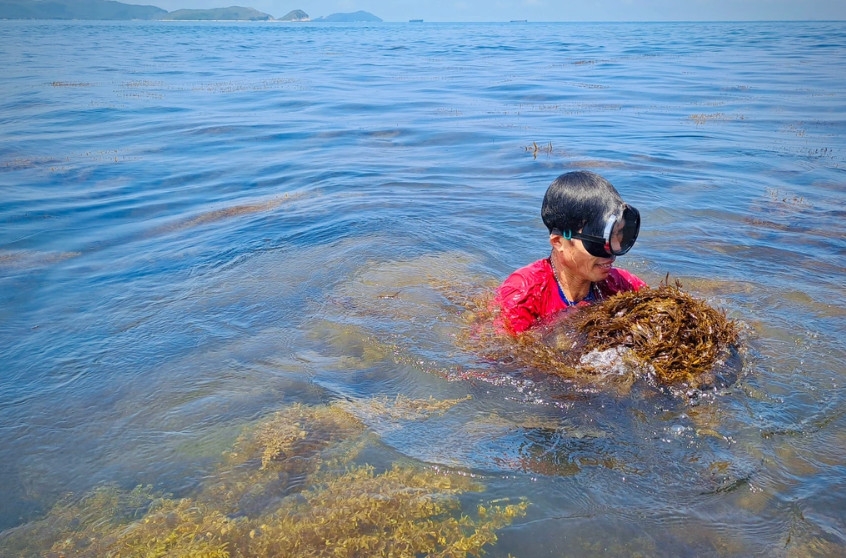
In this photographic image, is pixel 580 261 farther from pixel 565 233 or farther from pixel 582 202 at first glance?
pixel 582 202

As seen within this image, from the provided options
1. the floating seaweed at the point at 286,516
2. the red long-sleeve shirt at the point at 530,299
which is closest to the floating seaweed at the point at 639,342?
the red long-sleeve shirt at the point at 530,299

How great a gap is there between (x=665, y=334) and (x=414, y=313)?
255 centimetres

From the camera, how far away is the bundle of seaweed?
4.11m

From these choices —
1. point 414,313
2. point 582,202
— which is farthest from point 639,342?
point 414,313

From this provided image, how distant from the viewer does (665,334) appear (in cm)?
410

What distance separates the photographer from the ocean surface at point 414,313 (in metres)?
3.50

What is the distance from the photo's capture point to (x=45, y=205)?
1005 cm

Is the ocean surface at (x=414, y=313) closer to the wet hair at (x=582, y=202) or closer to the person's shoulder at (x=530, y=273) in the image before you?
the person's shoulder at (x=530, y=273)

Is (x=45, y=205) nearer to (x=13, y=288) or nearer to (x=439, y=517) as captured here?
(x=13, y=288)

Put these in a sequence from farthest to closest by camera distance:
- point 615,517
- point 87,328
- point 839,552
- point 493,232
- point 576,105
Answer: point 576,105 < point 493,232 < point 87,328 < point 615,517 < point 839,552

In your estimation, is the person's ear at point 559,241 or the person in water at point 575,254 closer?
the person in water at point 575,254

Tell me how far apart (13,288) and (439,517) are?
5.73 metres

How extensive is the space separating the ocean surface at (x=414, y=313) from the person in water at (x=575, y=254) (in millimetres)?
546

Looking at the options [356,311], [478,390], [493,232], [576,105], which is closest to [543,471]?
[478,390]
